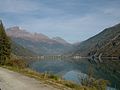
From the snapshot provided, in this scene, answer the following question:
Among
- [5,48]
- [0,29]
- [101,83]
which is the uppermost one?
[0,29]

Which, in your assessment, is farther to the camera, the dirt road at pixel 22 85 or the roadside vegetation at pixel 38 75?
the roadside vegetation at pixel 38 75

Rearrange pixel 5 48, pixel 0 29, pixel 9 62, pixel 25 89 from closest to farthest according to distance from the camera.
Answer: pixel 25 89
pixel 9 62
pixel 5 48
pixel 0 29

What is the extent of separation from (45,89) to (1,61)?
4019 cm

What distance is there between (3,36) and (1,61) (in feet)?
46.2

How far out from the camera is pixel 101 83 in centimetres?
2869

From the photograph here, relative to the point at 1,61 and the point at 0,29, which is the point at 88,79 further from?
the point at 0,29

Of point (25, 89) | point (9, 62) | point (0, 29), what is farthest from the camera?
point (0, 29)

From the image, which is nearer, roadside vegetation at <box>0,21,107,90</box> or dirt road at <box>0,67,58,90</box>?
dirt road at <box>0,67,58,90</box>

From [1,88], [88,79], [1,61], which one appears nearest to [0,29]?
[1,61]

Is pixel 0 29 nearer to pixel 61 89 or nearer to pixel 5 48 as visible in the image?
pixel 5 48

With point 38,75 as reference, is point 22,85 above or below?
below

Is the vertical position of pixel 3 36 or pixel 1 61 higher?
pixel 3 36

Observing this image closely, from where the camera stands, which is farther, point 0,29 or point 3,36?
point 0,29

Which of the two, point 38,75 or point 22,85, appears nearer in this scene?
point 22,85
